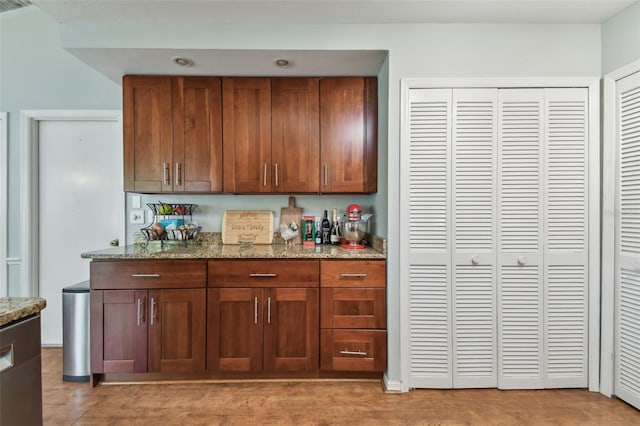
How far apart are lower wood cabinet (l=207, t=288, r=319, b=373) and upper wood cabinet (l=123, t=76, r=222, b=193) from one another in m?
0.93

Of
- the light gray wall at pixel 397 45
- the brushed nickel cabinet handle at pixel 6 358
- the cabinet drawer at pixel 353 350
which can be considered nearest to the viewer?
the brushed nickel cabinet handle at pixel 6 358

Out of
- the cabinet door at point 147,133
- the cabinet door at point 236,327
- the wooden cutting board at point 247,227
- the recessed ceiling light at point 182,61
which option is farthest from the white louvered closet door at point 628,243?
the cabinet door at point 147,133

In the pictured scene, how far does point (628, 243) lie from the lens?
2.06 meters

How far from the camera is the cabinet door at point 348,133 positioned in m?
2.57

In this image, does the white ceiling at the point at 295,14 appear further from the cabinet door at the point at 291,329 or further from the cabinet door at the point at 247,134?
the cabinet door at the point at 291,329

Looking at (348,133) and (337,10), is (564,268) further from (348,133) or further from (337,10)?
(337,10)

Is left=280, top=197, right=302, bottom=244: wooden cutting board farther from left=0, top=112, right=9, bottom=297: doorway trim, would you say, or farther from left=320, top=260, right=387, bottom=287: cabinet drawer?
left=0, top=112, right=9, bottom=297: doorway trim

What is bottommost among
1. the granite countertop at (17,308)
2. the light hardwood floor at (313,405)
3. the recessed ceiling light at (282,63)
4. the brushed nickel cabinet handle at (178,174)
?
the light hardwood floor at (313,405)

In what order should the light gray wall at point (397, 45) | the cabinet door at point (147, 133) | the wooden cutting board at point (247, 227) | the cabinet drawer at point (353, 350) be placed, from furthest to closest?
the wooden cutting board at point (247, 227)
the cabinet door at point (147, 133)
the cabinet drawer at point (353, 350)
the light gray wall at point (397, 45)

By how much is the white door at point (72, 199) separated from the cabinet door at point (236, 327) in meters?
1.43

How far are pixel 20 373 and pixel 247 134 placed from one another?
1973 mm

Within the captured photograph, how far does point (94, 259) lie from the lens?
89.4 inches

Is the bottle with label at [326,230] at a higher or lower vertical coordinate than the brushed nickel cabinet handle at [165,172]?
lower

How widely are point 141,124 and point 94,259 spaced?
109 centimetres
